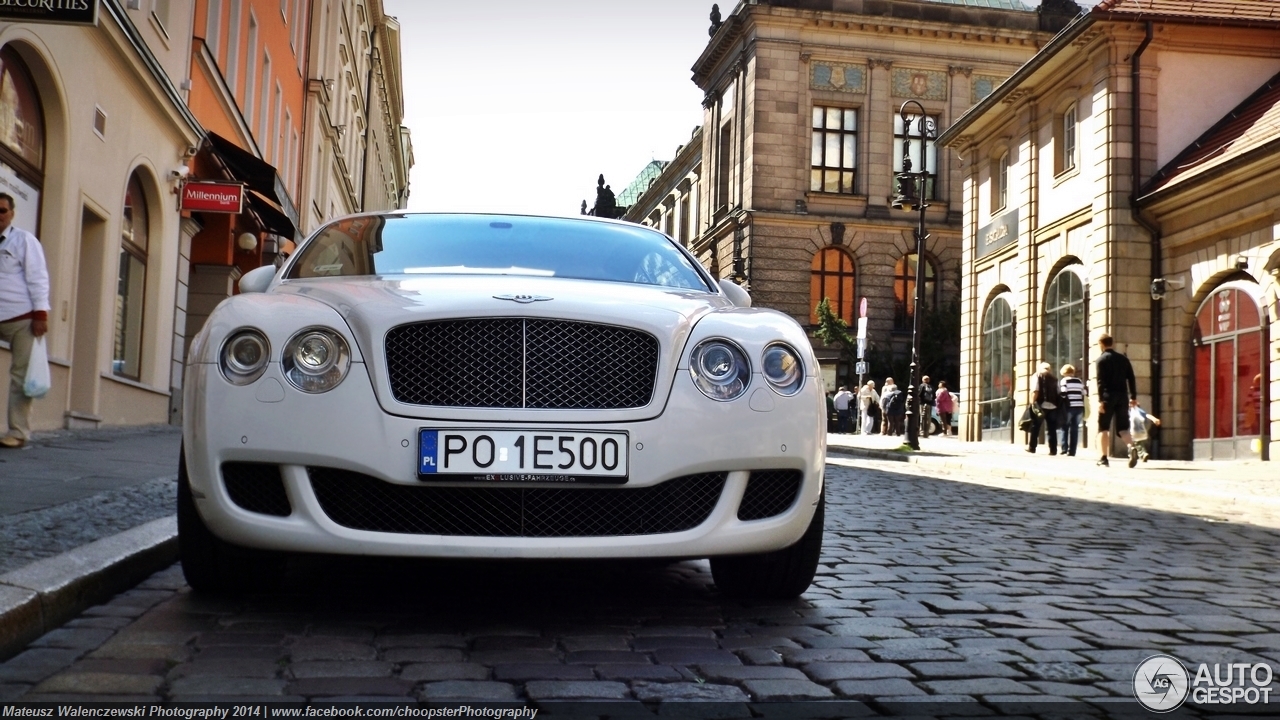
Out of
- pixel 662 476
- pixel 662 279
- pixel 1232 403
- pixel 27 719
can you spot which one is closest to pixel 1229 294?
pixel 1232 403

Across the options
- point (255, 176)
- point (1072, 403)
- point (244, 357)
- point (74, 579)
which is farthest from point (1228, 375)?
point (74, 579)

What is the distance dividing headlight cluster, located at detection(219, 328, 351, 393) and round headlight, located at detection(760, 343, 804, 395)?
137cm

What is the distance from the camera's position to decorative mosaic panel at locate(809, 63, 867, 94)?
161 ft

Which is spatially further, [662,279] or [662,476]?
[662,279]

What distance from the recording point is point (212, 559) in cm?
451

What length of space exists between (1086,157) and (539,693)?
2385 centimetres

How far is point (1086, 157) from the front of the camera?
2514 cm

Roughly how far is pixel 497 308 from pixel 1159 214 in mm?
21239

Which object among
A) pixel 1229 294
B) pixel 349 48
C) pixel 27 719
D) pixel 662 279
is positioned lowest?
pixel 27 719

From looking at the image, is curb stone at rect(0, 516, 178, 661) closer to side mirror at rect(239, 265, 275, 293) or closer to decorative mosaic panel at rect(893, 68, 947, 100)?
side mirror at rect(239, 265, 275, 293)

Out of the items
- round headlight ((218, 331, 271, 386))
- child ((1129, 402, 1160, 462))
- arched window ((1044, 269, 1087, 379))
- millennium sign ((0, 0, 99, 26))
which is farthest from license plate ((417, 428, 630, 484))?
arched window ((1044, 269, 1087, 379))

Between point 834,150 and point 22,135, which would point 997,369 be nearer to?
point 834,150

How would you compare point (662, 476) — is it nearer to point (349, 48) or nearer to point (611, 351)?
point (611, 351)

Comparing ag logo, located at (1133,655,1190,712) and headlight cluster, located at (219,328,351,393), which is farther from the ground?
headlight cluster, located at (219,328,351,393)
